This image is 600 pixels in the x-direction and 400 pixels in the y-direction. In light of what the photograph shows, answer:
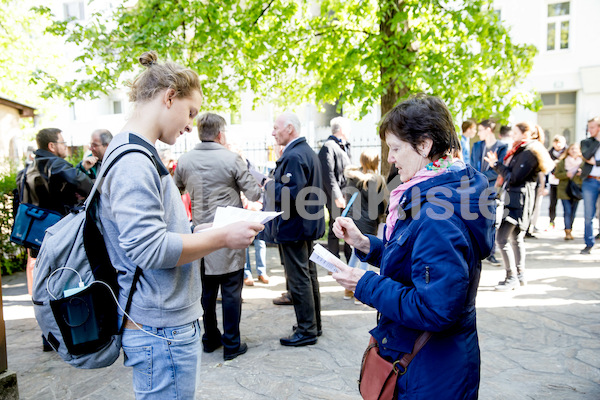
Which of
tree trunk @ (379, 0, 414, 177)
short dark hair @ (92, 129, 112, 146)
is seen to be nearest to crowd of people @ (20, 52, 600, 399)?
short dark hair @ (92, 129, 112, 146)

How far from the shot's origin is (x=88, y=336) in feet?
5.38

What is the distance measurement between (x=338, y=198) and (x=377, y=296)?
4409 millimetres

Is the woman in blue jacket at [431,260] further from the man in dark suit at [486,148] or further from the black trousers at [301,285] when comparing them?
the man in dark suit at [486,148]

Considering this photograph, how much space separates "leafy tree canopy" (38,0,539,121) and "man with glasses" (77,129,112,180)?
6.95 ft

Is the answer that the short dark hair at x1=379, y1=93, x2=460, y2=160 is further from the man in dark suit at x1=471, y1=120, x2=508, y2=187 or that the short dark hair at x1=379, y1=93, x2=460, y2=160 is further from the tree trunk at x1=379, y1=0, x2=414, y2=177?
the man in dark suit at x1=471, y1=120, x2=508, y2=187

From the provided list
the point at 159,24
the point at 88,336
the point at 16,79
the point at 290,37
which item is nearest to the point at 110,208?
the point at 88,336

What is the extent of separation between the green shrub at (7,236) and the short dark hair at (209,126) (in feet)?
16.2

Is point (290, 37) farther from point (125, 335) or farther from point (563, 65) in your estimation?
point (563, 65)

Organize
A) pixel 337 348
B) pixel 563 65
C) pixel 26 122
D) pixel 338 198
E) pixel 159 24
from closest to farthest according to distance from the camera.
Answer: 1. pixel 337 348
2. pixel 338 198
3. pixel 159 24
4. pixel 563 65
5. pixel 26 122

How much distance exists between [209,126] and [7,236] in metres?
5.22

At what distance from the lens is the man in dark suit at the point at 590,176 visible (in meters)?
7.58

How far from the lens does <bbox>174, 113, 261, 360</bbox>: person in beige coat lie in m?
4.06

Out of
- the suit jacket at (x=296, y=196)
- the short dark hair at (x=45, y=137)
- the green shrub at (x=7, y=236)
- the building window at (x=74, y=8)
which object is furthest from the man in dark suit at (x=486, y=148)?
A: the building window at (x=74, y=8)

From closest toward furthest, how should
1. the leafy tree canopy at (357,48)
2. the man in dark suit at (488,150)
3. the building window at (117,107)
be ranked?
the leafy tree canopy at (357,48), the man in dark suit at (488,150), the building window at (117,107)
